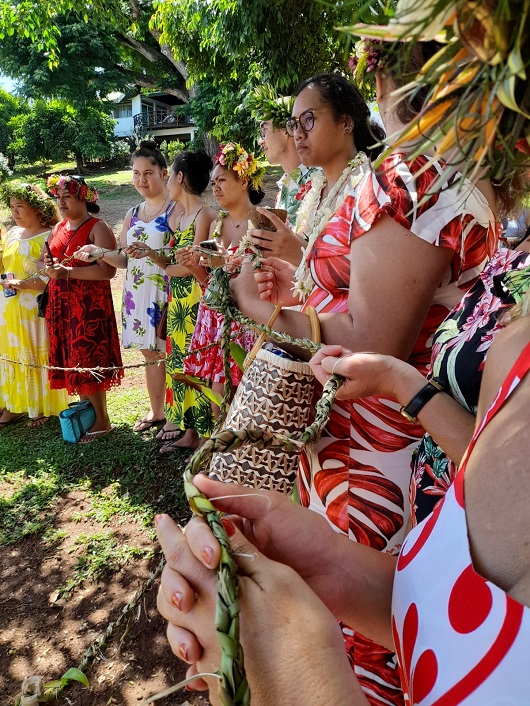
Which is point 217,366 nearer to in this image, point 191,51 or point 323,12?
point 323,12

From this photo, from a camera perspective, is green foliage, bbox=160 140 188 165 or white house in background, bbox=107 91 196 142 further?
white house in background, bbox=107 91 196 142

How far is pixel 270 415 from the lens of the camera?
1.58 meters

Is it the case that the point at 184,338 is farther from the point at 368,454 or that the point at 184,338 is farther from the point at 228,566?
the point at 228,566

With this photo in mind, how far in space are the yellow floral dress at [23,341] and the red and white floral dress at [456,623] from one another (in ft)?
16.3

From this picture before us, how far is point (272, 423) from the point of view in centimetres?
158

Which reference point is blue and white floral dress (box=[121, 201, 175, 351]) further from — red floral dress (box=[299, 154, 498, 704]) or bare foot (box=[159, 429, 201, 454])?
red floral dress (box=[299, 154, 498, 704])

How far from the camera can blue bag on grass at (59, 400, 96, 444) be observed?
4.86m

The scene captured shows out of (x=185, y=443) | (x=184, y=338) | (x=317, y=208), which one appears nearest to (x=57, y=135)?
(x=184, y=338)

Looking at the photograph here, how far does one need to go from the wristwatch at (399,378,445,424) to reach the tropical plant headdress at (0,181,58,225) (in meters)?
4.76

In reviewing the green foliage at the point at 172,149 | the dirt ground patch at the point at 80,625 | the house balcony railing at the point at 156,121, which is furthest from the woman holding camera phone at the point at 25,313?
the house balcony railing at the point at 156,121

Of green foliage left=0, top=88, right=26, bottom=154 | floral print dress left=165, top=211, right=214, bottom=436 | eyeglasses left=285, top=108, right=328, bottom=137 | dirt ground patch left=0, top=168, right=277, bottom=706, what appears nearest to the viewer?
eyeglasses left=285, top=108, right=328, bottom=137

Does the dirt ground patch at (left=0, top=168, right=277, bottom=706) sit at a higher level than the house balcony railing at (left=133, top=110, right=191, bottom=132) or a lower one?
lower

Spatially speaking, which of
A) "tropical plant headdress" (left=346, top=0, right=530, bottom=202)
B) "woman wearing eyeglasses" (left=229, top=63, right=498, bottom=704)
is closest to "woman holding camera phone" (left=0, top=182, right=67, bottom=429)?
"woman wearing eyeglasses" (left=229, top=63, right=498, bottom=704)

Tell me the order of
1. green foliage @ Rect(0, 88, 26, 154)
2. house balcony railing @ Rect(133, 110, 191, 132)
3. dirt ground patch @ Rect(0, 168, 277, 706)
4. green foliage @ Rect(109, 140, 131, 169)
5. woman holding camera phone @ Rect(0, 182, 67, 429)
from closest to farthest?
1. dirt ground patch @ Rect(0, 168, 277, 706)
2. woman holding camera phone @ Rect(0, 182, 67, 429)
3. green foliage @ Rect(109, 140, 131, 169)
4. green foliage @ Rect(0, 88, 26, 154)
5. house balcony railing @ Rect(133, 110, 191, 132)
